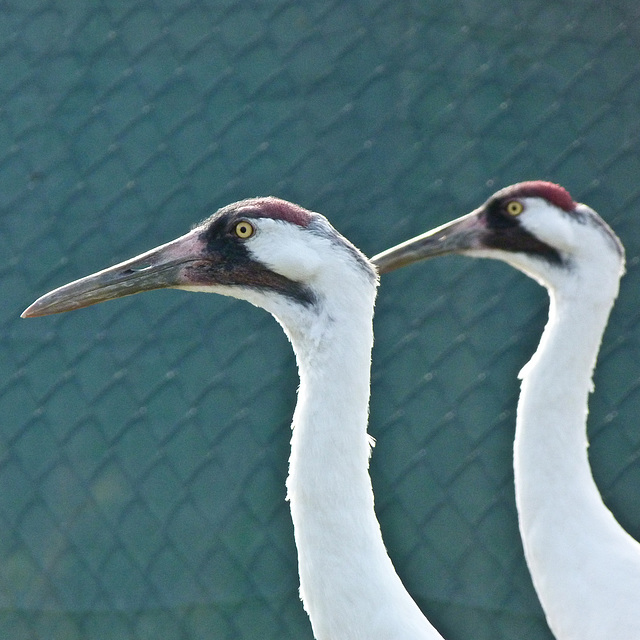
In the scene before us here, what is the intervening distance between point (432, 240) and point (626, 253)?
82 centimetres

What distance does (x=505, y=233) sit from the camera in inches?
139

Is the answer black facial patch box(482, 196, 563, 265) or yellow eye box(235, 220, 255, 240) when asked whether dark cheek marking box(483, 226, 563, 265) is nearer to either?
black facial patch box(482, 196, 563, 265)

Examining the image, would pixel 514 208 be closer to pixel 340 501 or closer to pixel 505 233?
pixel 505 233

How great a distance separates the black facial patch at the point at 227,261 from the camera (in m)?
2.47

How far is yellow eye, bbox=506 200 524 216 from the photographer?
349cm

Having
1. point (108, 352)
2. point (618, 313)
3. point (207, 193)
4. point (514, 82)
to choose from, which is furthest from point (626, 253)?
point (108, 352)

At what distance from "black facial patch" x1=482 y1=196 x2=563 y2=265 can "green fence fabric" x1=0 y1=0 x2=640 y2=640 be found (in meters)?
0.41

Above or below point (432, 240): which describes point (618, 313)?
below

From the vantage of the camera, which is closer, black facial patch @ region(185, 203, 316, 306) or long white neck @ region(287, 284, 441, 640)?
long white neck @ region(287, 284, 441, 640)

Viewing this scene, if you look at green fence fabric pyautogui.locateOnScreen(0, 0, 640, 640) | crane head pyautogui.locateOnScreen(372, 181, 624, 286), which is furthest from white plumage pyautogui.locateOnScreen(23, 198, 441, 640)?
green fence fabric pyautogui.locateOnScreen(0, 0, 640, 640)

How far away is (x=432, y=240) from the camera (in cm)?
352

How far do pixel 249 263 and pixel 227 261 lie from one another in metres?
0.05

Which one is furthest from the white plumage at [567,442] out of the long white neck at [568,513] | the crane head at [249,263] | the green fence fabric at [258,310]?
the crane head at [249,263]

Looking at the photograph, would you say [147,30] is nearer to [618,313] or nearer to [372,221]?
[372,221]
